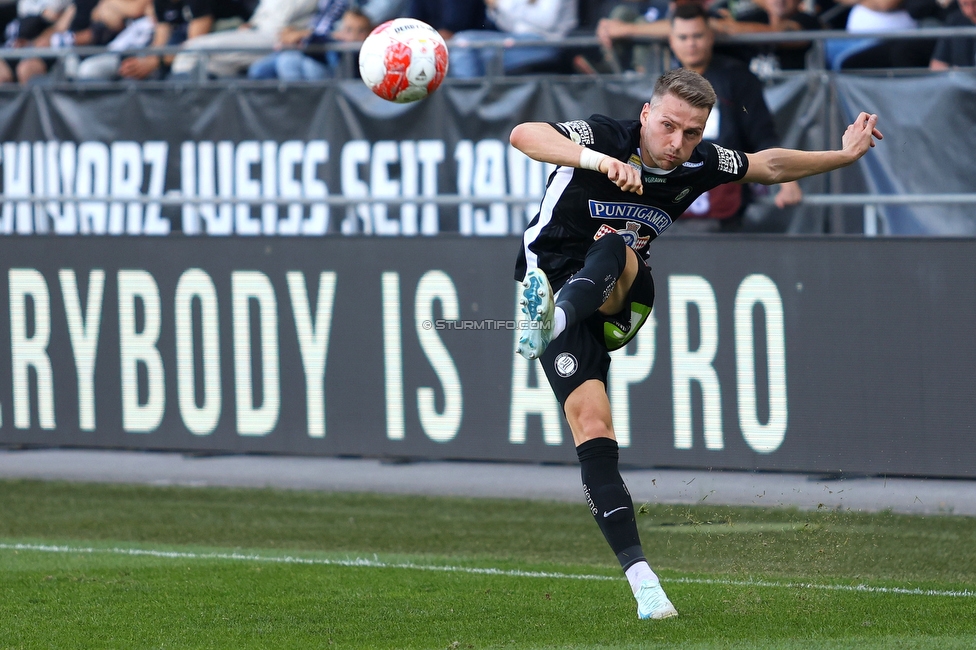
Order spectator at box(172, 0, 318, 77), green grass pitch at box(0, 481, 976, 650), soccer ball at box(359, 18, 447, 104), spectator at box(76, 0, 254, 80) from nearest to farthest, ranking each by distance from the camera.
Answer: green grass pitch at box(0, 481, 976, 650) < soccer ball at box(359, 18, 447, 104) < spectator at box(172, 0, 318, 77) < spectator at box(76, 0, 254, 80)

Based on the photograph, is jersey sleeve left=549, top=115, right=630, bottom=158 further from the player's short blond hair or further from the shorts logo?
the shorts logo

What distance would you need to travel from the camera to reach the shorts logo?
20.4ft

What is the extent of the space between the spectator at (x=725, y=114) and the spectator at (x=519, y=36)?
163 cm

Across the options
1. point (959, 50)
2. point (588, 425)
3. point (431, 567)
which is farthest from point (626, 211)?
point (959, 50)

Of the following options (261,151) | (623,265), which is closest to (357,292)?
(261,151)

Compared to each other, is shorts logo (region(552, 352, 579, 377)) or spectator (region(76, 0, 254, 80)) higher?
spectator (region(76, 0, 254, 80))

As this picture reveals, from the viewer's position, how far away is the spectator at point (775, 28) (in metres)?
11.0

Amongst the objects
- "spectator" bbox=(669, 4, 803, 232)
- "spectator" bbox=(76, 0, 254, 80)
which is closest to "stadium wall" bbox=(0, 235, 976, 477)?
"spectator" bbox=(669, 4, 803, 232)

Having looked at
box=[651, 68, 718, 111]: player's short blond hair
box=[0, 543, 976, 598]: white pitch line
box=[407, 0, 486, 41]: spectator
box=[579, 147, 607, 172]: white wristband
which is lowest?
box=[0, 543, 976, 598]: white pitch line

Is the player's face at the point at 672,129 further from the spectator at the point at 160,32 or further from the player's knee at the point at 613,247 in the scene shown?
the spectator at the point at 160,32

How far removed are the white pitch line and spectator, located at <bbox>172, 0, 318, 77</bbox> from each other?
5633 mm

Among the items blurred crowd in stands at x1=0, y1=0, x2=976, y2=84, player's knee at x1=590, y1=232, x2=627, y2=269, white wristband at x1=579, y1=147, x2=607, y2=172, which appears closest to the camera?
white wristband at x1=579, y1=147, x2=607, y2=172

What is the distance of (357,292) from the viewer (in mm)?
10797

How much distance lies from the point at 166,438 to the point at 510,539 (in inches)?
145
